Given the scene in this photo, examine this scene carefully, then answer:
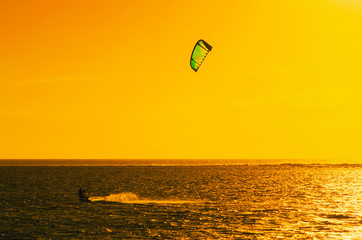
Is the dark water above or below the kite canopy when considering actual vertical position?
below

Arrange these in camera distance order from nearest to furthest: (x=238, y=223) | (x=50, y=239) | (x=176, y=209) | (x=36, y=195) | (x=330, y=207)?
1. (x=50, y=239)
2. (x=238, y=223)
3. (x=176, y=209)
4. (x=330, y=207)
5. (x=36, y=195)

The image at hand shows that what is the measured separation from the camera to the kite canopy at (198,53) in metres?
32.8

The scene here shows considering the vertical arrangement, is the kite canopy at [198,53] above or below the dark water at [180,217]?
above

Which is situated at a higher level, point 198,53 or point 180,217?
point 198,53

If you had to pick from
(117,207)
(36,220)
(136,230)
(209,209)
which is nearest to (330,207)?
(209,209)

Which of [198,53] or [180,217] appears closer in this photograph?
[198,53]

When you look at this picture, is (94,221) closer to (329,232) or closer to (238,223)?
(238,223)

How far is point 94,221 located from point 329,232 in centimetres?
1709

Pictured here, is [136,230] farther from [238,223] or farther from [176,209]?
[176,209]

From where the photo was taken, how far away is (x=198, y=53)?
111ft

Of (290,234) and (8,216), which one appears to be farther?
(8,216)

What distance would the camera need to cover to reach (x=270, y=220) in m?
43.7

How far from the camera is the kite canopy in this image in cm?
3278

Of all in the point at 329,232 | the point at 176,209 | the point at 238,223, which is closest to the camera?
the point at 329,232
